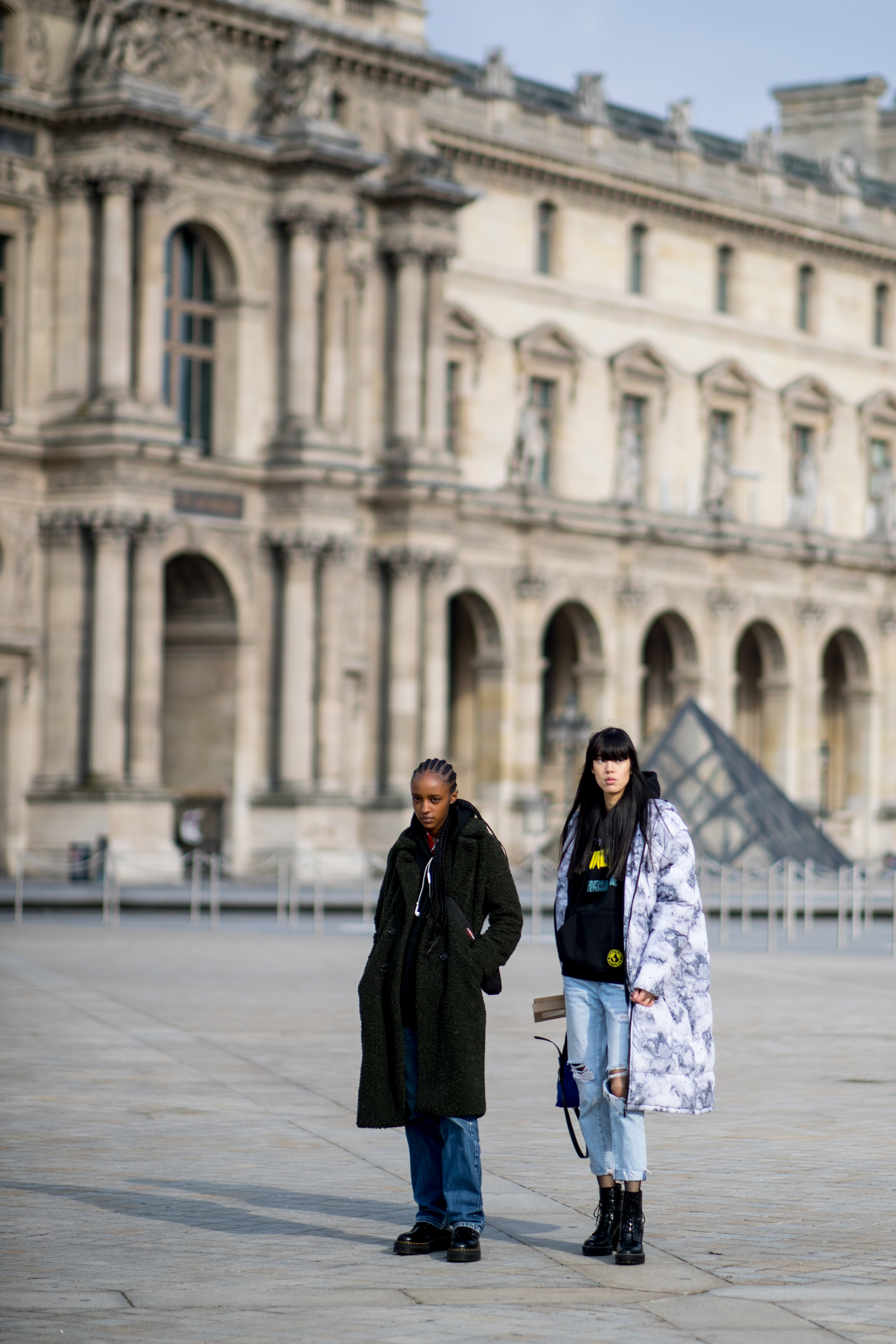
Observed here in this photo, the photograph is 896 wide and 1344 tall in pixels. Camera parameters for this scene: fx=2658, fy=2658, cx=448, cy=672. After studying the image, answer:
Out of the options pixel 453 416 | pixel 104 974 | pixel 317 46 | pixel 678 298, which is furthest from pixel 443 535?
pixel 104 974

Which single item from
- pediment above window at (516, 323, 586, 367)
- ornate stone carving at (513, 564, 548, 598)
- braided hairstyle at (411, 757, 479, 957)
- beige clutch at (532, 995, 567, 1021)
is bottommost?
beige clutch at (532, 995, 567, 1021)

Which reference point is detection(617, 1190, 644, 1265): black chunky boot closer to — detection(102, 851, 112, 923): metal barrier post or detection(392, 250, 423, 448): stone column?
detection(102, 851, 112, 923): metal barrier post

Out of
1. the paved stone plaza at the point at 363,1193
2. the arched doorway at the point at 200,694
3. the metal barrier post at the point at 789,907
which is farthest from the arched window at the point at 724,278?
the paved stone plaza at the point at 363,1193

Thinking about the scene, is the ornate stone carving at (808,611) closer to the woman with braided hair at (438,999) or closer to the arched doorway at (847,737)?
the arched doorway at (847,737)

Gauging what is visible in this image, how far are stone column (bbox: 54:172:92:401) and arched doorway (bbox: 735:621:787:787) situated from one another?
90.9ft

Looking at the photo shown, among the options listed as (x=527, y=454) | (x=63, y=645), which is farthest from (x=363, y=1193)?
(x=527, y=454)

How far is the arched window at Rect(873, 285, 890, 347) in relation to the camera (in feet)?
254

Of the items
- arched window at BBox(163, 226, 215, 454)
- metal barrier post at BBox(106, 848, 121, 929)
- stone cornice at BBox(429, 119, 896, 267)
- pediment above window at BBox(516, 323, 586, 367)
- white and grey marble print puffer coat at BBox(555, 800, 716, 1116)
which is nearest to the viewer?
white and grey marble print puffer coat at BBox(555, 800, 716, 1116)

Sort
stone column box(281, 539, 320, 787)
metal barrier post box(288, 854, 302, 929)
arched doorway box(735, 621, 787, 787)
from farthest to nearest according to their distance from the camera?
1. arched doorway box(735, 621, 787, 787)
2. stone column box(281, 539, 320, 787)
3. metal barrier post box(288, 854, 302, 929)

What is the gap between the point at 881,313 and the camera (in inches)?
3056

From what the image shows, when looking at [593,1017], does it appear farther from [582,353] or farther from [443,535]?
[582,353]

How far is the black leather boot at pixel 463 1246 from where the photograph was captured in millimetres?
11312

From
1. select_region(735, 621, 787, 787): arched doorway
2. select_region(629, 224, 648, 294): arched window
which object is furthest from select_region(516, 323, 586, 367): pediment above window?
select_region(735, 621, 787, 787): arched doorway

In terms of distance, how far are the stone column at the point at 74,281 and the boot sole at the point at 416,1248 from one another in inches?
1528
